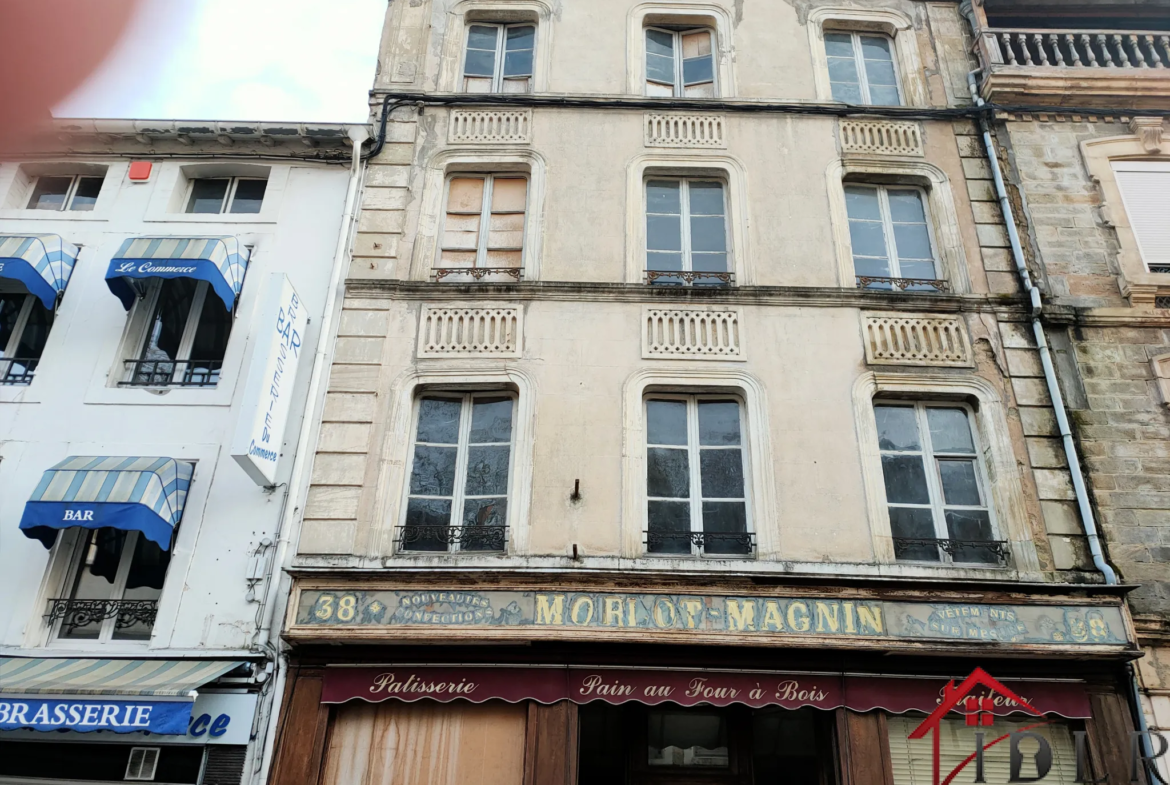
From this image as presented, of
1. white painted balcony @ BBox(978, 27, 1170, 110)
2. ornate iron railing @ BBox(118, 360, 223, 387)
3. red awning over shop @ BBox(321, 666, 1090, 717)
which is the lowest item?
red awning over shop @ BBox(321, 666, 1090, 717)

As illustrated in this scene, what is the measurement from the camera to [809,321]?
10125 mm

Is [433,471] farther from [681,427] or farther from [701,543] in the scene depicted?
[701,543]

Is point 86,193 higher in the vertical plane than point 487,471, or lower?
higher

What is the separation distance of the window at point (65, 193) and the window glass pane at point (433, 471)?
603cm

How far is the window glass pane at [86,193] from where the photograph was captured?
36.8 feet

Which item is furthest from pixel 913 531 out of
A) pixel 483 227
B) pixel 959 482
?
pixel 483 227

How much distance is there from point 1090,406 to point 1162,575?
6.66 feet

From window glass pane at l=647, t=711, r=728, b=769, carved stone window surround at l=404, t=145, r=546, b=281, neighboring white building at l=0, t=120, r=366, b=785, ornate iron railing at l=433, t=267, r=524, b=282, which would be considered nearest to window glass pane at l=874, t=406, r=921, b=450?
window glass pane at l=647, t=711, r=728, b=769

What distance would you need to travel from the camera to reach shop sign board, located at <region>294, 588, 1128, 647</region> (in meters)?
8.12

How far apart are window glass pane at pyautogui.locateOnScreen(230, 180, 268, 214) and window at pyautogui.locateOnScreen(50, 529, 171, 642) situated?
15.2ft

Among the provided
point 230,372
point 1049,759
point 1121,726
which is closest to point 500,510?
point 230,372

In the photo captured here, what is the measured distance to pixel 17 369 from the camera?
392 inches

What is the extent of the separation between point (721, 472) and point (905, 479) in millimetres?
2115

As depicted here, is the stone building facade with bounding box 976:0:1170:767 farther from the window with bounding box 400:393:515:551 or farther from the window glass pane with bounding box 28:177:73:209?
the window glass pane with bounding box 28:177:73:209
